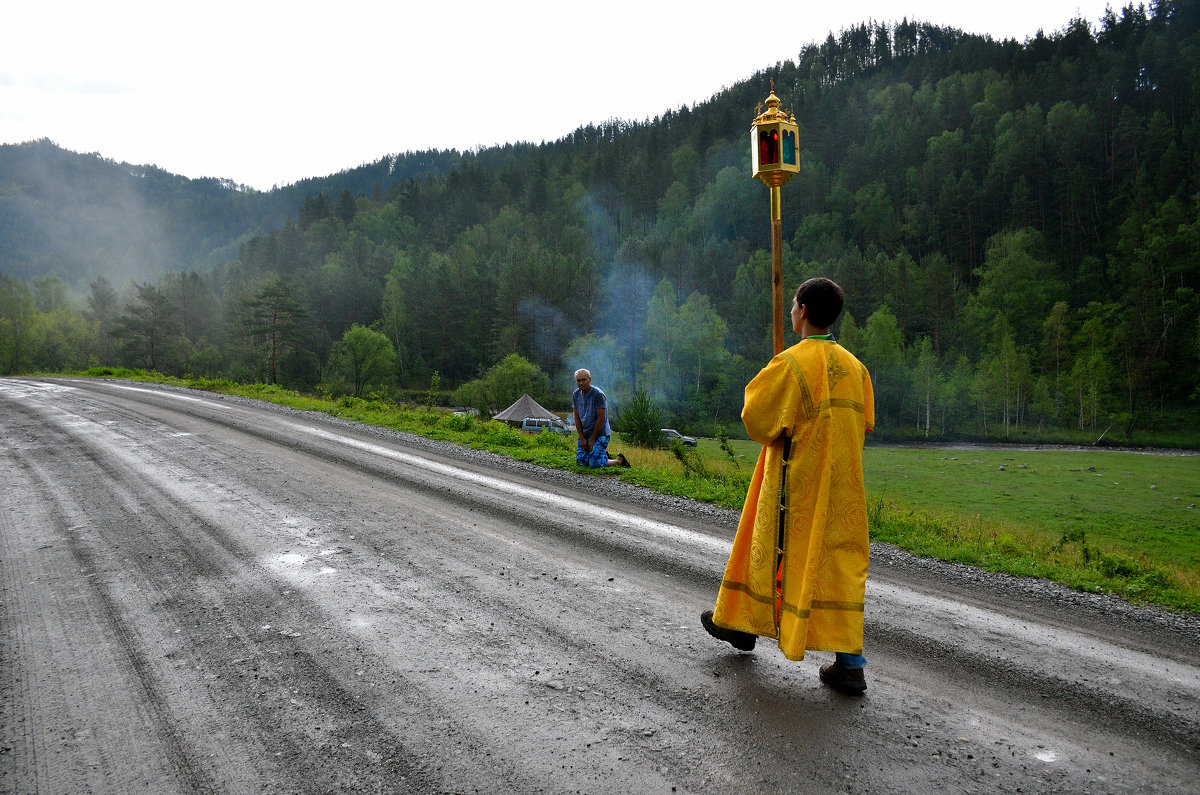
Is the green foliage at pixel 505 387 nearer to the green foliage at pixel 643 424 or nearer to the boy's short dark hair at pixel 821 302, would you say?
the green foliage at pixel 643 424

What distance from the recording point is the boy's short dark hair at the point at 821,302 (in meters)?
3.57

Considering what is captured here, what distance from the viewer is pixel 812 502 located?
3.49m

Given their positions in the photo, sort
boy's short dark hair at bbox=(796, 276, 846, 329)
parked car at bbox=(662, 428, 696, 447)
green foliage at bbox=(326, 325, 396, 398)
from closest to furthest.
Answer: boy's short dark hair at bbox=(796, 276, 846, 329) < parked car at bbox=(662, 428, 696, 447) < green foliage at bbox=(326, 325, 396, 398)

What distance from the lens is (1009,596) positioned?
509cm

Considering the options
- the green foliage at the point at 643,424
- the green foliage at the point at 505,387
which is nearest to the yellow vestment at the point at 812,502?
the green foliage at the point at 643,424

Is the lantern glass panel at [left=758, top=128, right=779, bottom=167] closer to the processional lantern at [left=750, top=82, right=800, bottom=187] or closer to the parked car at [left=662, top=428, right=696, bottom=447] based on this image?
the processional lantern at [left=750, top=82, right=800, bottom=187]

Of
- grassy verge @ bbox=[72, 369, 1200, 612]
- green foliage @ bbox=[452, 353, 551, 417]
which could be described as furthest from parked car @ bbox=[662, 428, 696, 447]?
green foliage @ bbox=[452, 353, 551, 417]

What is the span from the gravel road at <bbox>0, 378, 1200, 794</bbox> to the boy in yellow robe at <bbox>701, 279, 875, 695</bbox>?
13.2 inches

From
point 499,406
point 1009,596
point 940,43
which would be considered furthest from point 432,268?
point 940,43

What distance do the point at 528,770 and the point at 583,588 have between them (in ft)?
6.83

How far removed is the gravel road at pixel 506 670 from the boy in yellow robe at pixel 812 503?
336 millimetres

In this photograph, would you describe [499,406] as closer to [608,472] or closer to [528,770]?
→ [608,472]

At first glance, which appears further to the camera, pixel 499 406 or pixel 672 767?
pixel 499 406

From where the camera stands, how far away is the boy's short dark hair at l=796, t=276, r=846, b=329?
140 inches
